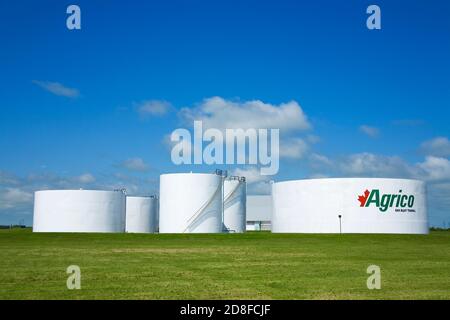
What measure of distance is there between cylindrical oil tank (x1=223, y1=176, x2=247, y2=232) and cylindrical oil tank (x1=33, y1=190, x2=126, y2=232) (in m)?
14.0

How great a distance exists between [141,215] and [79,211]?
1324 cm

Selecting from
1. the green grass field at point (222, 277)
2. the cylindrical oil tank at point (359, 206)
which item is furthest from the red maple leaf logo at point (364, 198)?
the green grass field at point (222, 277)

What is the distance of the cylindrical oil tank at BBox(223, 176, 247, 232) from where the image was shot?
68.6m

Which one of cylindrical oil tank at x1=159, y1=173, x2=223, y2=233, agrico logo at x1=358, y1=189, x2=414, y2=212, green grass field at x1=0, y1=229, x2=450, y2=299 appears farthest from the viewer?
cylindrical oil tank at x1=159, y1=173, x2=223, y2=233

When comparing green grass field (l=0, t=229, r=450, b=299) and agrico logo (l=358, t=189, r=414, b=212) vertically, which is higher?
agrico logo (l=358, t=189, r=414, b=212)

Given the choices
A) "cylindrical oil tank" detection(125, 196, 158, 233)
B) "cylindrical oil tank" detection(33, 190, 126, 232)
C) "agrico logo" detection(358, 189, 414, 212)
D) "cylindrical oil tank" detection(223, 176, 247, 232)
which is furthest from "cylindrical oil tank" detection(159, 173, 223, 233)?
"agrico logo" detection(358, 189, 414, 212)

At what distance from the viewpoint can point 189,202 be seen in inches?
2355

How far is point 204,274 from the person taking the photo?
706 inches

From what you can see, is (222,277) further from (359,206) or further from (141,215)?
(141,215)

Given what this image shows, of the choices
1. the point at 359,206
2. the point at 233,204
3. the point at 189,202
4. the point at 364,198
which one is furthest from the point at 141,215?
the point at 364,198

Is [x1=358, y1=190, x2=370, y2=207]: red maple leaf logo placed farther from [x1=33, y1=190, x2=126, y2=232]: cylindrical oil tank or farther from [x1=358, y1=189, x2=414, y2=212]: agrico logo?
→ [x1=33, y1=190, x2=126, y2=232]: cylindrical oil tank

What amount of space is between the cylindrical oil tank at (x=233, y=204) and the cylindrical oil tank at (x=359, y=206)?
1073 cm

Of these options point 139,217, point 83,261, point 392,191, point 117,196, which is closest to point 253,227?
point 139,217
